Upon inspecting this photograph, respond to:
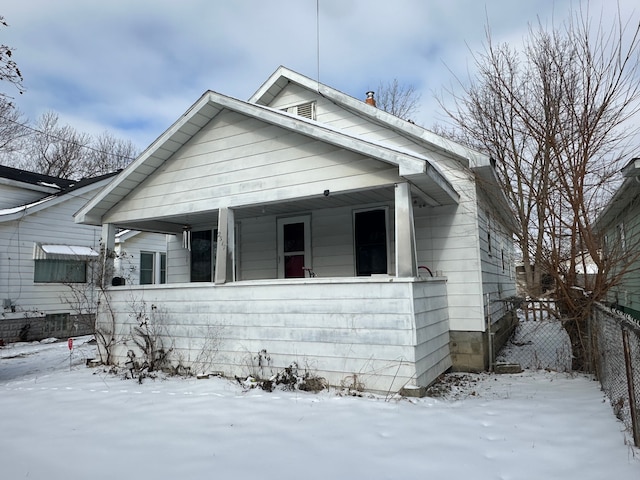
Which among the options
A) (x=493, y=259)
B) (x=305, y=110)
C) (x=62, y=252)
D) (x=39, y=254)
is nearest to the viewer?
(x=305, y=110)

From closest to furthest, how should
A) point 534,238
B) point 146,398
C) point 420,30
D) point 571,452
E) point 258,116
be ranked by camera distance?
1. point 571,452
2. point 146,398
3. point 258,116
4. point 534,238
5. point 420,30

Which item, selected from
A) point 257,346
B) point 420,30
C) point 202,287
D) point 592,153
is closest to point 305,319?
point 257,346

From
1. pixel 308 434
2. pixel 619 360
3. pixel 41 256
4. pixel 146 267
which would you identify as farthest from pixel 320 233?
pixel 146 267

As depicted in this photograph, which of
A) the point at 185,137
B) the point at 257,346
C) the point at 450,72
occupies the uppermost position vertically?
the point at 450,72

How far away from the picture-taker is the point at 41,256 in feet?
45.2

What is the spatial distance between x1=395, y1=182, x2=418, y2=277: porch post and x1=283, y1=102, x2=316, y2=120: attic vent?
462 centimetres

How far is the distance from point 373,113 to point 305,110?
6.31 feet

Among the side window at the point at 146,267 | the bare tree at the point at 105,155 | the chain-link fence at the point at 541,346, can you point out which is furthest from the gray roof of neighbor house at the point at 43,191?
the bare tree at the point at 105,155

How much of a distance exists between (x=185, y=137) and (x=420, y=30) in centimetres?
602

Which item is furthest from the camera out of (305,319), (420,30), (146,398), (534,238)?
(420,30)

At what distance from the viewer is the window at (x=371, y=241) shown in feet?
28.1

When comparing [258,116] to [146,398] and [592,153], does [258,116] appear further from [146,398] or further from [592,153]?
[592,153]

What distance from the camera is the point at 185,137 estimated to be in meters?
7.93

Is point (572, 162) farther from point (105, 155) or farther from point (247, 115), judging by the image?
point (105, 155)
